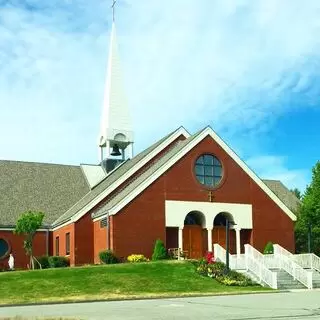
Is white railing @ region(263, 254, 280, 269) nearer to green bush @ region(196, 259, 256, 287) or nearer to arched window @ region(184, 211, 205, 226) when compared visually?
green bush @ region(196, 259, 256, 287)

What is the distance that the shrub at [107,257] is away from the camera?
115ft

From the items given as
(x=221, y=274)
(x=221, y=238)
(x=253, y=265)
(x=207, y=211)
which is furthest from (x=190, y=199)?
(x=221, y=274)

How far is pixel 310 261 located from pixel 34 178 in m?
23.8

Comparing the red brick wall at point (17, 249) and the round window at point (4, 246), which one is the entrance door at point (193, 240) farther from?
the round window at point (4, 246)

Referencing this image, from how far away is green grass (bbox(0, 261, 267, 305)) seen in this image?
2541 cm

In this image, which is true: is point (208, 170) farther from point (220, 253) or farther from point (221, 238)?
point (220, 253)

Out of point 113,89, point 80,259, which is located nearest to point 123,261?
point 80,259

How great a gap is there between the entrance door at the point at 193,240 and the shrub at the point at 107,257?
5435 millimetres

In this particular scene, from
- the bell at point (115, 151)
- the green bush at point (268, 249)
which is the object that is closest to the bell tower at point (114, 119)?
the bell at point (115, 151)

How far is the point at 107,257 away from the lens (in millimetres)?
35031

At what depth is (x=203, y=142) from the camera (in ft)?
130

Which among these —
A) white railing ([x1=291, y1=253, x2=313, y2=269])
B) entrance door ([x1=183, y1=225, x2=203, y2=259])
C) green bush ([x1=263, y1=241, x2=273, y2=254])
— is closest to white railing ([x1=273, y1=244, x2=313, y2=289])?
white railing ([x1=291, y1=253, x2=313, y2=269])

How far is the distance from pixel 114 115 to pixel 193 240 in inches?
619

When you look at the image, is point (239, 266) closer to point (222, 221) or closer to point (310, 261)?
point (310, 261)
